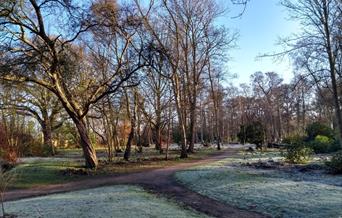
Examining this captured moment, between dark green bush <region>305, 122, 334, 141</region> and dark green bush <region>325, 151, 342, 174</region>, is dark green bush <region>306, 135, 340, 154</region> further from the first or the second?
dark green bush <region>325, 151, 342, 174</region>

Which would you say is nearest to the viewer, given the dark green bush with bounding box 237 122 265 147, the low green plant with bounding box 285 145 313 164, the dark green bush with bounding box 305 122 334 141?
the low green plant with bounding box 285 145 313 164

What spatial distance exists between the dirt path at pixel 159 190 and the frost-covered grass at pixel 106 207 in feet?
2.42

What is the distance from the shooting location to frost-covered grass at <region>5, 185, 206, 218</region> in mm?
11211

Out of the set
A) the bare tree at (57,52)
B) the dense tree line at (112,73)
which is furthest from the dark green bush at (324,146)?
the bare tree at (57,52)

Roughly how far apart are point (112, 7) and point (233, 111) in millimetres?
60891

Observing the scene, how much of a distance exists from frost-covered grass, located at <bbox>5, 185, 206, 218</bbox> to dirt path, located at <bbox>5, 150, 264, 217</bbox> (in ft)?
2.42

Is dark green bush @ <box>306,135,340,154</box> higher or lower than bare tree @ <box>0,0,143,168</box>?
lower

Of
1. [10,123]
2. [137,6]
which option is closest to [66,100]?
[137,6]

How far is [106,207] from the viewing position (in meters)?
12.2

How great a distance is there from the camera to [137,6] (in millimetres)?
30891

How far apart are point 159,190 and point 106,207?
4.74 meters

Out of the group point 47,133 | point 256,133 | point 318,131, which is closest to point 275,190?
point 256,133

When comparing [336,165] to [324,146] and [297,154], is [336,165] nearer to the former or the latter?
[297,154]

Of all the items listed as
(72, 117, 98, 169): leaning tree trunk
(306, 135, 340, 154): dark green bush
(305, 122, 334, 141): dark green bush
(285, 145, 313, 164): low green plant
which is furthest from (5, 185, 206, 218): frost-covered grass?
(305, 122, 334, 141): dark green bush
